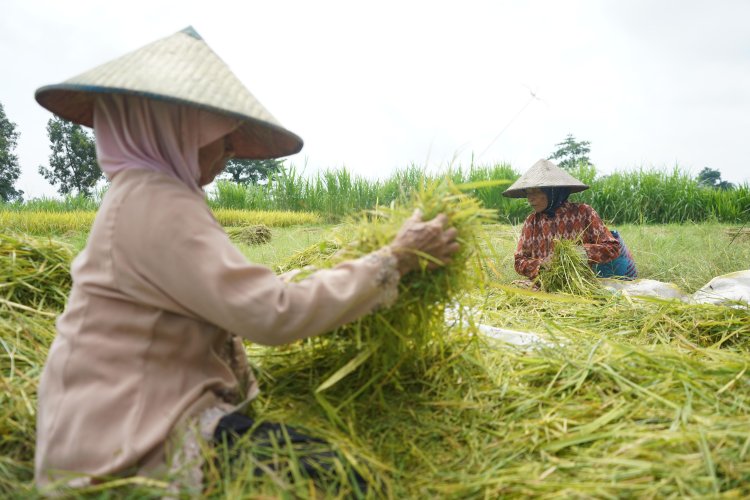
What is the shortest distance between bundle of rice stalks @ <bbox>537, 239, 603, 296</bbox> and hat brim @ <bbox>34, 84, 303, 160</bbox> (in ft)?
10.6

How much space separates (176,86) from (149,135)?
159 mm

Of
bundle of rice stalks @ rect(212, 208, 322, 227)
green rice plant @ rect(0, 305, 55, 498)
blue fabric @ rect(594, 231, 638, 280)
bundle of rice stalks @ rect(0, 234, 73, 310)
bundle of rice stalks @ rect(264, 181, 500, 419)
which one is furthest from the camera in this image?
bundle of rice stalks @ rect(212, 208, 322, 227)

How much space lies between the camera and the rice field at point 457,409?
4.95ft

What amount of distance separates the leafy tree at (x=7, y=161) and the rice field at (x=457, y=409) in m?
35.9

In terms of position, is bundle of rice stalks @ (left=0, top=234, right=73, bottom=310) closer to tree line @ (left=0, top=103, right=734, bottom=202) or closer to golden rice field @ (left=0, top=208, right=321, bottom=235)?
golden rice field @ (left=0, top=208, right=321, bottom=235)

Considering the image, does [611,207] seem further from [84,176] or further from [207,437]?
[84,176]

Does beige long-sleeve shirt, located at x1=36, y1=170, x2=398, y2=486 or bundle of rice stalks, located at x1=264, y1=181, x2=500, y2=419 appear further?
bundle of rice stalks, located at x1=264, y1=181, x2=500, y2=419

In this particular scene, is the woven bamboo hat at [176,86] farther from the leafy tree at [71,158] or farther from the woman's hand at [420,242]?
the leafy tree at [71,158]

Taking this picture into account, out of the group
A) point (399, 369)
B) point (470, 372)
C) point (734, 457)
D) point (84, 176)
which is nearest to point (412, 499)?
point (399, 369)

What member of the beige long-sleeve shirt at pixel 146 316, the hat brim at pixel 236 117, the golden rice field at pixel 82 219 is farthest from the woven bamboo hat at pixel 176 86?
the golden rice field at pixel 82 219

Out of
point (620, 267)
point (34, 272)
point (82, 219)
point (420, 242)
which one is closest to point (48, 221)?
point (82, 219)

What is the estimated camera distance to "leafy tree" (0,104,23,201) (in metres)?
31.5

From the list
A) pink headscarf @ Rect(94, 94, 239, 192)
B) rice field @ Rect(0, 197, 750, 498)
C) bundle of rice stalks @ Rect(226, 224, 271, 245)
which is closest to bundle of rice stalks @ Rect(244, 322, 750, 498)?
rice field @ Rect(0, 197, 750, 498)

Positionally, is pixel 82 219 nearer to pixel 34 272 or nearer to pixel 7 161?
pixel 34 272
